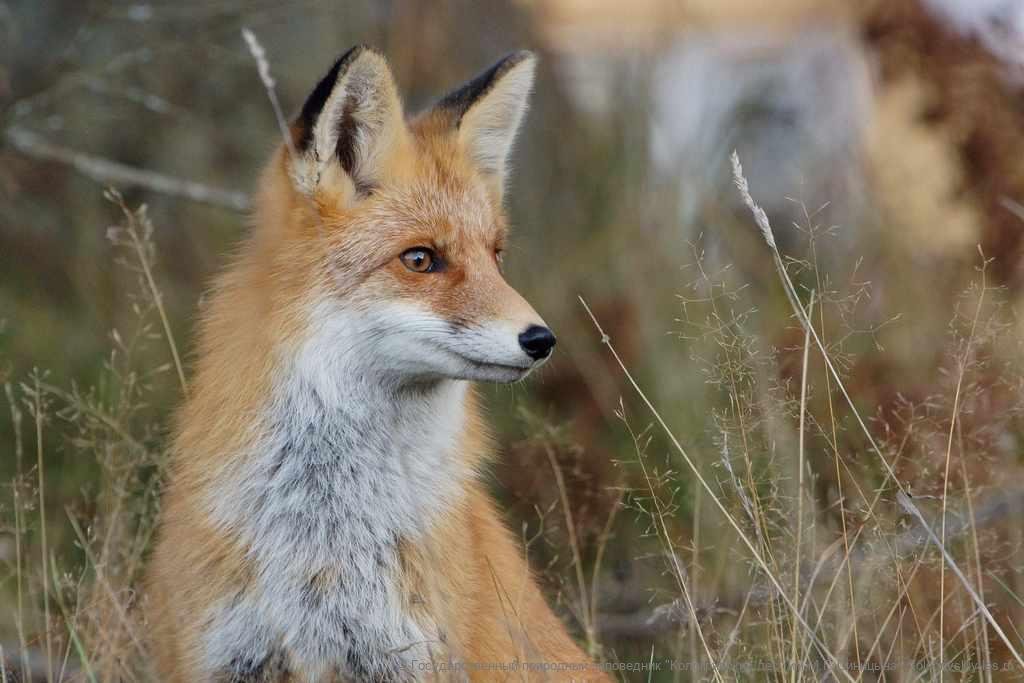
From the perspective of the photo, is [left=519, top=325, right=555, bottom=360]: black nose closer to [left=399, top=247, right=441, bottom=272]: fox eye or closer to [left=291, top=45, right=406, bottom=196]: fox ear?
[left=399, top=247, right=441, bottom=272]: fox eye

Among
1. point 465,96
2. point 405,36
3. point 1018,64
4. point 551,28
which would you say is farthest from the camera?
point 551,28

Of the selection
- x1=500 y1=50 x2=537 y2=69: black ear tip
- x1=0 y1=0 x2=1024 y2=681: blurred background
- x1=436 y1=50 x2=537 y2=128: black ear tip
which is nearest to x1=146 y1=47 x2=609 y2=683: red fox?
x1=436 y1=50 x2=537 y2=128: black ear tip

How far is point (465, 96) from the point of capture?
470 centimetres

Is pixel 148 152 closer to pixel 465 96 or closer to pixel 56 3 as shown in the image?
pixel 56 3

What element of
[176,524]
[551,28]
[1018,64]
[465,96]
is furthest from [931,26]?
[176,524]

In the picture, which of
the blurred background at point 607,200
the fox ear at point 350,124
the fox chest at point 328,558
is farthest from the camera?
the blurred background at point 607,200

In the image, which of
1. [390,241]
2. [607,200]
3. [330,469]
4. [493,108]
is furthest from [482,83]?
[607,200]

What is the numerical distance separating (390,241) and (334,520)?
3.10ft

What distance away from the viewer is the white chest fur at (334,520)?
369 centimetres

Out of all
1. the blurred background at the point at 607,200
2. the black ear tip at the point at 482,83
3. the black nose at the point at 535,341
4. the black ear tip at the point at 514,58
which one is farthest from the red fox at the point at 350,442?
the blurred background at the point at 607,200

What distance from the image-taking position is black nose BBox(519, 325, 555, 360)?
3818 millimetres

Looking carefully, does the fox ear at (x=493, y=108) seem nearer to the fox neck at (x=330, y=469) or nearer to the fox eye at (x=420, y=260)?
the fox eye at (x=420, y=260)

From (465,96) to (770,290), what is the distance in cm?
412

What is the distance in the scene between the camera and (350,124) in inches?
168
